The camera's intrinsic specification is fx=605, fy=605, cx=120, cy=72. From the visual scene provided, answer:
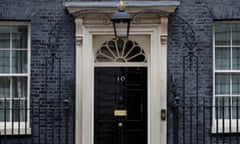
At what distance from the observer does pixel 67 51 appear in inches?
496

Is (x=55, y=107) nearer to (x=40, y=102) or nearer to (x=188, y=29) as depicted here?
(x=40, y=102)

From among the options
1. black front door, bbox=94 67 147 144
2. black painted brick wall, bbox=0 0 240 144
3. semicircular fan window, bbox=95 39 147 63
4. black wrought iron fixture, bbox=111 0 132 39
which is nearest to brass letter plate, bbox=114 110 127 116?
black front door, bbox=94 67 147 144

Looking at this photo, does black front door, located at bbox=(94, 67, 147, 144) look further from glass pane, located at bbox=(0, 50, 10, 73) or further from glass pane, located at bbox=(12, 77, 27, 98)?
glass pane, located at bbox=(0, 50, 10, 73)

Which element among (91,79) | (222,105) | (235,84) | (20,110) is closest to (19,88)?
(20,110)

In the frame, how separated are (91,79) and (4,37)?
2.05 meters

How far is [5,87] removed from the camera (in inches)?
503

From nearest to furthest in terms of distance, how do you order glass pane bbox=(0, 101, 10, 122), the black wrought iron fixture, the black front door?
the black wrought iron fixture → glass pane bbox=(0, 101, 10, 122) → the black front door

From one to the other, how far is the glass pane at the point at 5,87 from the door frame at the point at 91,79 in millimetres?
1518

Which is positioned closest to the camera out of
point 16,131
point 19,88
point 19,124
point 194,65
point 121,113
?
point 19,124

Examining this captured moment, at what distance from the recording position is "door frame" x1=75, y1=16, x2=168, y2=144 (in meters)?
12.4

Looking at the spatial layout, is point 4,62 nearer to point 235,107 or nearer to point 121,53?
point 121,53

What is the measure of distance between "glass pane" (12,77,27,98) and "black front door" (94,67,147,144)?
150 centimetres

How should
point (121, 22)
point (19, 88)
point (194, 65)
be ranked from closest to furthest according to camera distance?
1. point (121, 22)
2. point (194, 65)
3. point (19, 88)

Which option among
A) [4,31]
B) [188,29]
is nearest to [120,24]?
[188,29]
